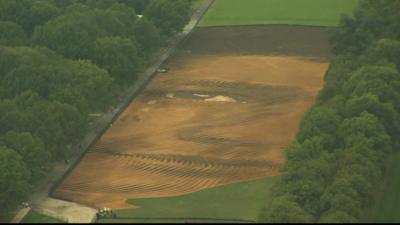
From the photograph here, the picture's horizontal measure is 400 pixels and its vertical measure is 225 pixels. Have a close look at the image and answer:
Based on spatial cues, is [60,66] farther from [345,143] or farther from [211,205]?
[345,143]

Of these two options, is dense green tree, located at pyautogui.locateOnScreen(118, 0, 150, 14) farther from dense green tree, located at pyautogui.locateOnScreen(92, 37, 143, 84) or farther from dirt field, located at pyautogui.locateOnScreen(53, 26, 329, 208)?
dense green tree, located at pyautogui.locateOnScreen(92, 37, 143, 84)

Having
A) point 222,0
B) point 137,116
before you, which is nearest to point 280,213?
point 137,116

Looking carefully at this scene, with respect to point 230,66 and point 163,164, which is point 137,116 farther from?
point 230,66

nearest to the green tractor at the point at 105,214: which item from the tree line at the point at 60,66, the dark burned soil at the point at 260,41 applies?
the tree line at the point at 60,66

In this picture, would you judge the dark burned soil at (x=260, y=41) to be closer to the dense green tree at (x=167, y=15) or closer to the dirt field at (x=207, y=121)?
the dirt field at (x=207, y=121)

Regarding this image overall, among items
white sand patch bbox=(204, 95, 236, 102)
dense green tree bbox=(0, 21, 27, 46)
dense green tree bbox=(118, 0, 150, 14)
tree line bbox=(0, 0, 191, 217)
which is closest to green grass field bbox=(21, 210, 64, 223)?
tree line bbox=(0, 0, 191, 217)

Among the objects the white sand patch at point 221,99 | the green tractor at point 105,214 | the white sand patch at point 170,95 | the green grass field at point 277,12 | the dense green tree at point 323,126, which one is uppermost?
the dense green tree at point 323,126
